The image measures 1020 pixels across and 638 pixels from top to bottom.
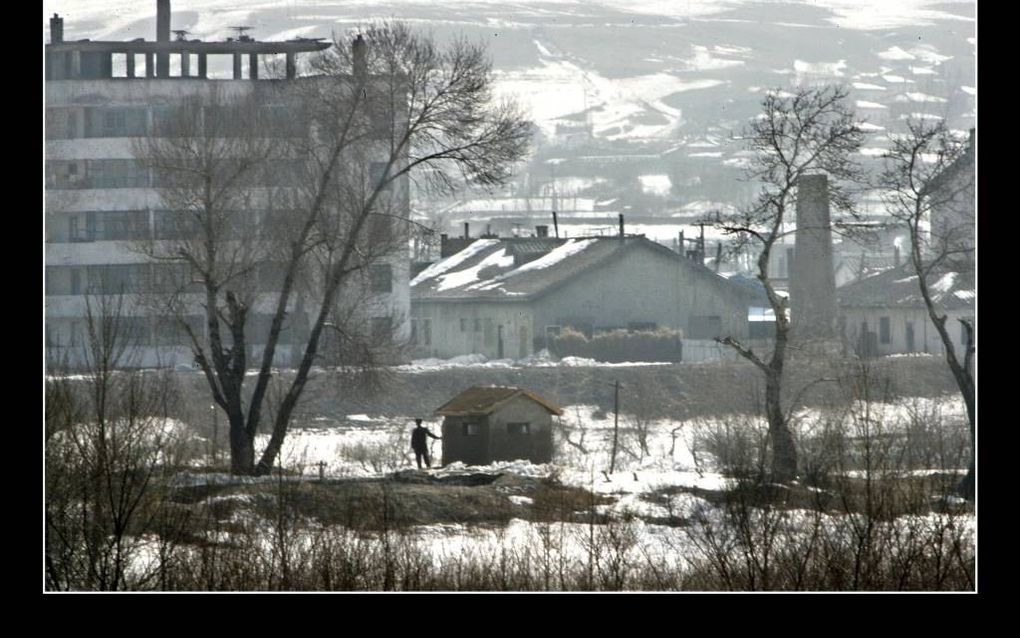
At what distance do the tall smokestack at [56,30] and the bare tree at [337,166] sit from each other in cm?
1733

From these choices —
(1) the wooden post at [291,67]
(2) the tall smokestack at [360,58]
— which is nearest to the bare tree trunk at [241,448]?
(2) the tall smokestack at [360,58]

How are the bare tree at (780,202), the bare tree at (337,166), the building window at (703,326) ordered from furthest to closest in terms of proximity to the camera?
the building window at (703,326)
the bare tree at (337,166)
the bare tree at (780,202)

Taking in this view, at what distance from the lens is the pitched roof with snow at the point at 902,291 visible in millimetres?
45000

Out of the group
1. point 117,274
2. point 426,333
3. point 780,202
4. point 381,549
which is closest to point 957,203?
point 780,202

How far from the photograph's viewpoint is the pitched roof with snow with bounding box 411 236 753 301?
1841 inches

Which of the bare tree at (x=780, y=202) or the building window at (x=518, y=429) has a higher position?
the bare tree at (x=780, y=202)

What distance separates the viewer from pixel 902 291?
48969 mm

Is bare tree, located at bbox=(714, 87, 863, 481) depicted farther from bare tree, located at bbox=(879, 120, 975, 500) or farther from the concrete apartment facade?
the concrete apartment facade

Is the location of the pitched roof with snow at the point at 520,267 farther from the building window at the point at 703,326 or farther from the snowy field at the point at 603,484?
the snowy field at the point at 603,484

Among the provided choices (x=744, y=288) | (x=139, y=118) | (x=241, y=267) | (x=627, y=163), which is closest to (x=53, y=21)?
(x=139, y=118)

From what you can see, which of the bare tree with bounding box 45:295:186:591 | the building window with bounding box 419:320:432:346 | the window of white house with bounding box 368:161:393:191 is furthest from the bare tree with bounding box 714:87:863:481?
the building window with bounding box 419:320:432:346

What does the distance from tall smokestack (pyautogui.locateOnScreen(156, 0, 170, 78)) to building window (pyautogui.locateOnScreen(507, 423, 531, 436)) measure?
2784cm
